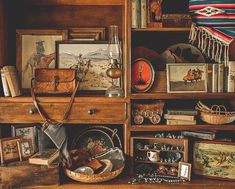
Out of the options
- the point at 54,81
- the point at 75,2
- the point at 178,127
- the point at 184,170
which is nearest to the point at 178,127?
the point at 178,127

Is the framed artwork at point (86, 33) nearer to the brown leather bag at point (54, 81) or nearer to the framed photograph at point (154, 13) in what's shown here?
the brown leather bag at point (54, 81)

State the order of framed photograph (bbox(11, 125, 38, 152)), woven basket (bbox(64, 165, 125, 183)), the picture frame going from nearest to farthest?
woven basket (bbox(64, 165, 125, 183)), the picture frame, framed photograph (bbox(11, 125, 38, 152))

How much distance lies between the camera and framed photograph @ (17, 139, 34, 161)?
2.29 metres

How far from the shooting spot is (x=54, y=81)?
2.33 m

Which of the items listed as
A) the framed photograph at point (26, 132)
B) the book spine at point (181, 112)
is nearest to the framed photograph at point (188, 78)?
the book spine at point (181, 112)

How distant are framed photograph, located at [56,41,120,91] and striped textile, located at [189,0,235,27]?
660mm

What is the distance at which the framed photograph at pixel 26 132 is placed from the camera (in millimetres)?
2422

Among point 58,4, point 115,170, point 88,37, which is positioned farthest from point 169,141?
point 58,4

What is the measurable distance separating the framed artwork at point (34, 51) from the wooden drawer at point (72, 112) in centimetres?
27

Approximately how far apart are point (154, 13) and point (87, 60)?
573 millimetres

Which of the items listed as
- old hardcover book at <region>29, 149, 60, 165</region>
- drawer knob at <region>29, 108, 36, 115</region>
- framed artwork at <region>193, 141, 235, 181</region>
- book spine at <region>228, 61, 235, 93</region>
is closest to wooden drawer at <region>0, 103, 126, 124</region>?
drawer knob at <region>29, 108, 36, 115</region>

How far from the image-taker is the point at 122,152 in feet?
7.68

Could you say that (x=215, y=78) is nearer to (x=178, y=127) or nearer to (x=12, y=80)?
(x=178, y=127)

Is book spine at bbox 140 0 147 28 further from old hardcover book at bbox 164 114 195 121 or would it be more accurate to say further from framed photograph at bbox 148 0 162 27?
old hardcover book at bbox 164 114 195 121
